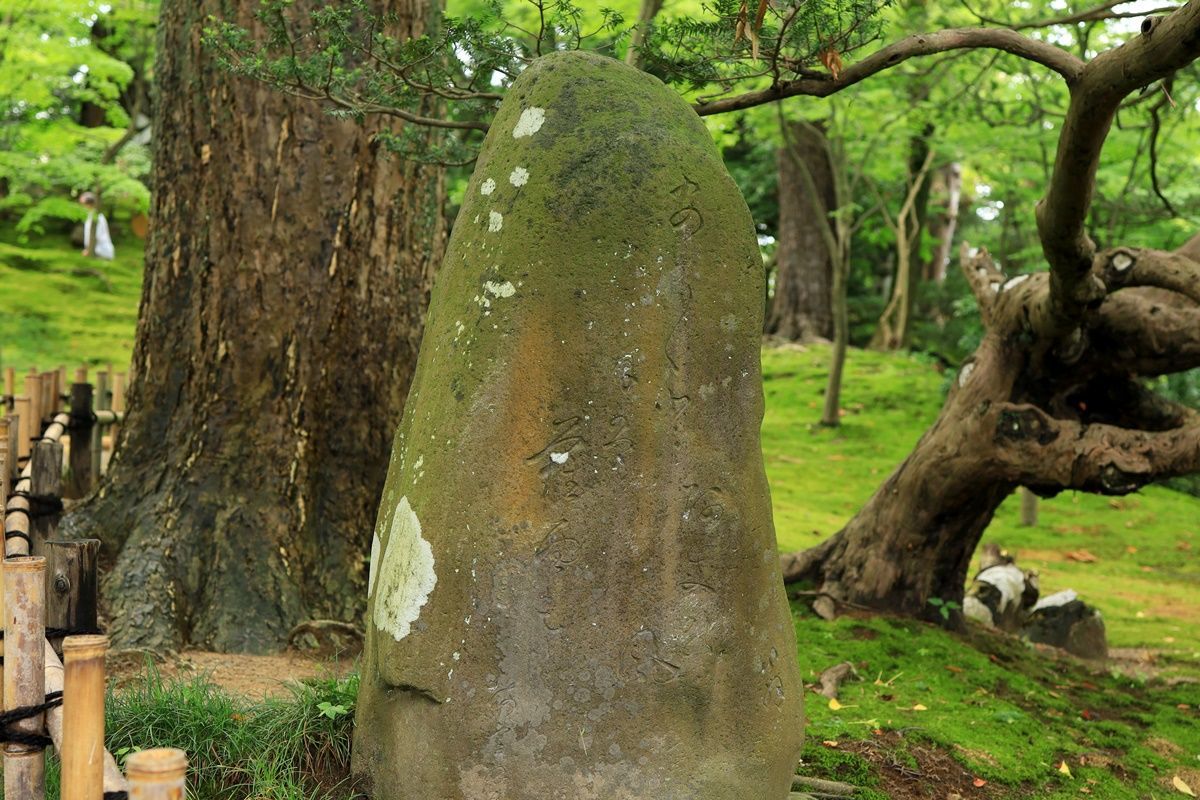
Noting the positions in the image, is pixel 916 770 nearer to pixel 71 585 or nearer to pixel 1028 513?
pixel 71 585

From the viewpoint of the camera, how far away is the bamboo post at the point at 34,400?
21.7 ft

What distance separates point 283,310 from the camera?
6.05 metres

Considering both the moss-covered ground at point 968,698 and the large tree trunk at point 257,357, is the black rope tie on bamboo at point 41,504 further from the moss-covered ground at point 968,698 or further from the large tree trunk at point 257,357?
the moss-covered ground at point 968,698

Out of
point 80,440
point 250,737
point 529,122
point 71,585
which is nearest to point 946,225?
point 80,440

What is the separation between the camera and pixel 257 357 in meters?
6.03

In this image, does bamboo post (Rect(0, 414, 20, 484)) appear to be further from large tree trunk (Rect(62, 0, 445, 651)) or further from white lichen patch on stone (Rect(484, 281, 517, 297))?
white lichen patch on stone (Rect(484, 281, 517, 297))

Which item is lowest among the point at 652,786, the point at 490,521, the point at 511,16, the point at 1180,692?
the point at 1180,692

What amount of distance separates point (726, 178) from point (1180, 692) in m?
5.32

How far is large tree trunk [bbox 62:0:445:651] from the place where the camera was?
5895 mm

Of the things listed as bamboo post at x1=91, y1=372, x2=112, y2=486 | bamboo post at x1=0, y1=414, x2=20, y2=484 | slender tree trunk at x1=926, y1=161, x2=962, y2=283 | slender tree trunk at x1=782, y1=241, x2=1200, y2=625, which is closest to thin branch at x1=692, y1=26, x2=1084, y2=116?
slender tree trunk at x1=782, y1=241, x2=1200, y2=625

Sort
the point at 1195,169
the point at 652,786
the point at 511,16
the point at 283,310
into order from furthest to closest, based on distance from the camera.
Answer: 1. the point at 1195,169
2. the point at 511,16
3. the point at 283,310
4. the point at 652,786

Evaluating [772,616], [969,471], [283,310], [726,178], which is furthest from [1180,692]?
[283,310]

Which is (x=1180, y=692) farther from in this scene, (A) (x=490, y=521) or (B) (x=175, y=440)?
(B) (x=175, y=440)

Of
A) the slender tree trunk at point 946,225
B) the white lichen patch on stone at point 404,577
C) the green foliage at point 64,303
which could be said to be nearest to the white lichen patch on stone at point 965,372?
the white lichen patch on stone at point 404,577
